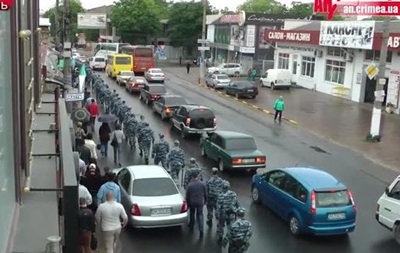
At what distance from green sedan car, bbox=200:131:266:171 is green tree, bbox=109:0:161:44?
67.4m

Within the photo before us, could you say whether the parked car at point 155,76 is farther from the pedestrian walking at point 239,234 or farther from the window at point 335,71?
the pedestrian walking at point 239,234

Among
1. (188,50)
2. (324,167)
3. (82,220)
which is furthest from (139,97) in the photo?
(188,50)

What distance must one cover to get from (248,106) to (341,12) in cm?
1248

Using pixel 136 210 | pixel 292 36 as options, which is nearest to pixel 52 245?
pixel 136 210

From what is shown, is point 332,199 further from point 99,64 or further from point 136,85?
point 99,64

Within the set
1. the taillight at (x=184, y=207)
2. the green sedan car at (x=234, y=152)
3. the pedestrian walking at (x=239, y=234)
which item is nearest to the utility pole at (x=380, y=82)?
the green sedan car at (x=234, y=152)

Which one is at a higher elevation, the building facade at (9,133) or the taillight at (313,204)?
the building facade at (9,133)

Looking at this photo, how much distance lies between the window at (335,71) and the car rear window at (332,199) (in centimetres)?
2999

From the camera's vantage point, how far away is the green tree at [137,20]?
277 feet

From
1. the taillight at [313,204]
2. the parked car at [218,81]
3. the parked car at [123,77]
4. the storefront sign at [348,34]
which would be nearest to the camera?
the taillight at [313,204]

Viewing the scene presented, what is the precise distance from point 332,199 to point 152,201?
414cm

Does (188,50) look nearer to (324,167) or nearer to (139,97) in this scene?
(139,97)

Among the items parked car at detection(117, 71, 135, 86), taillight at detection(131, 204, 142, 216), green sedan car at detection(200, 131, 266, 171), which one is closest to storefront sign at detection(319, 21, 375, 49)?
parked car at detection(117, 71, 135, 86)

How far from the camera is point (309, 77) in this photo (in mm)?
47219
